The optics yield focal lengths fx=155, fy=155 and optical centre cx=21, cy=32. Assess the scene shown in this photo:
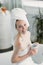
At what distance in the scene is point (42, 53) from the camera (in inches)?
27.5

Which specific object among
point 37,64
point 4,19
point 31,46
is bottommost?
point 37,64

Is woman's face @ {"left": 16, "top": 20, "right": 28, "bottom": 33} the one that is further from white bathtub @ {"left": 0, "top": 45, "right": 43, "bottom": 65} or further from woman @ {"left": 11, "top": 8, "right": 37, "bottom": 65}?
white bathtub @ {"left": 0, "top": 45, "right": 43, "bottom": 65}

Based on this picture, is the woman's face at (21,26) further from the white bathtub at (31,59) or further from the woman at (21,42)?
the white bathtub at (31,59)

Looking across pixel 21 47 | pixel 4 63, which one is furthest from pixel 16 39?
pixel 4 63

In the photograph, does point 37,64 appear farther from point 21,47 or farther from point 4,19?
point 4,19

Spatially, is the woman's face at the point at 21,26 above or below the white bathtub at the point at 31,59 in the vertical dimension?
above

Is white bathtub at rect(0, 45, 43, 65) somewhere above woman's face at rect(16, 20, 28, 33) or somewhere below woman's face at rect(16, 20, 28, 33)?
below

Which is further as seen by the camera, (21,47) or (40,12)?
(40,12)

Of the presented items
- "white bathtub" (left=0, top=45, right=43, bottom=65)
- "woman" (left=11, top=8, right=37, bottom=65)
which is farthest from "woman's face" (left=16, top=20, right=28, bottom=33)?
"white bathtub" (left=0, top=45, right=43, bottom=65)

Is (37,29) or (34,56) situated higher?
→ (37,29)

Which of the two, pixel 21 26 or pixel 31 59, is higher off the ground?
pixel 21 26

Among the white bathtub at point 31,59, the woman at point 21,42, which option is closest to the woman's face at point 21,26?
the woman at point 21,42

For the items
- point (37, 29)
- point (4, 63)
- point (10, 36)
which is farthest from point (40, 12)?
point (4, 63)

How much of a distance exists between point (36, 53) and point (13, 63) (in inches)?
4.2
